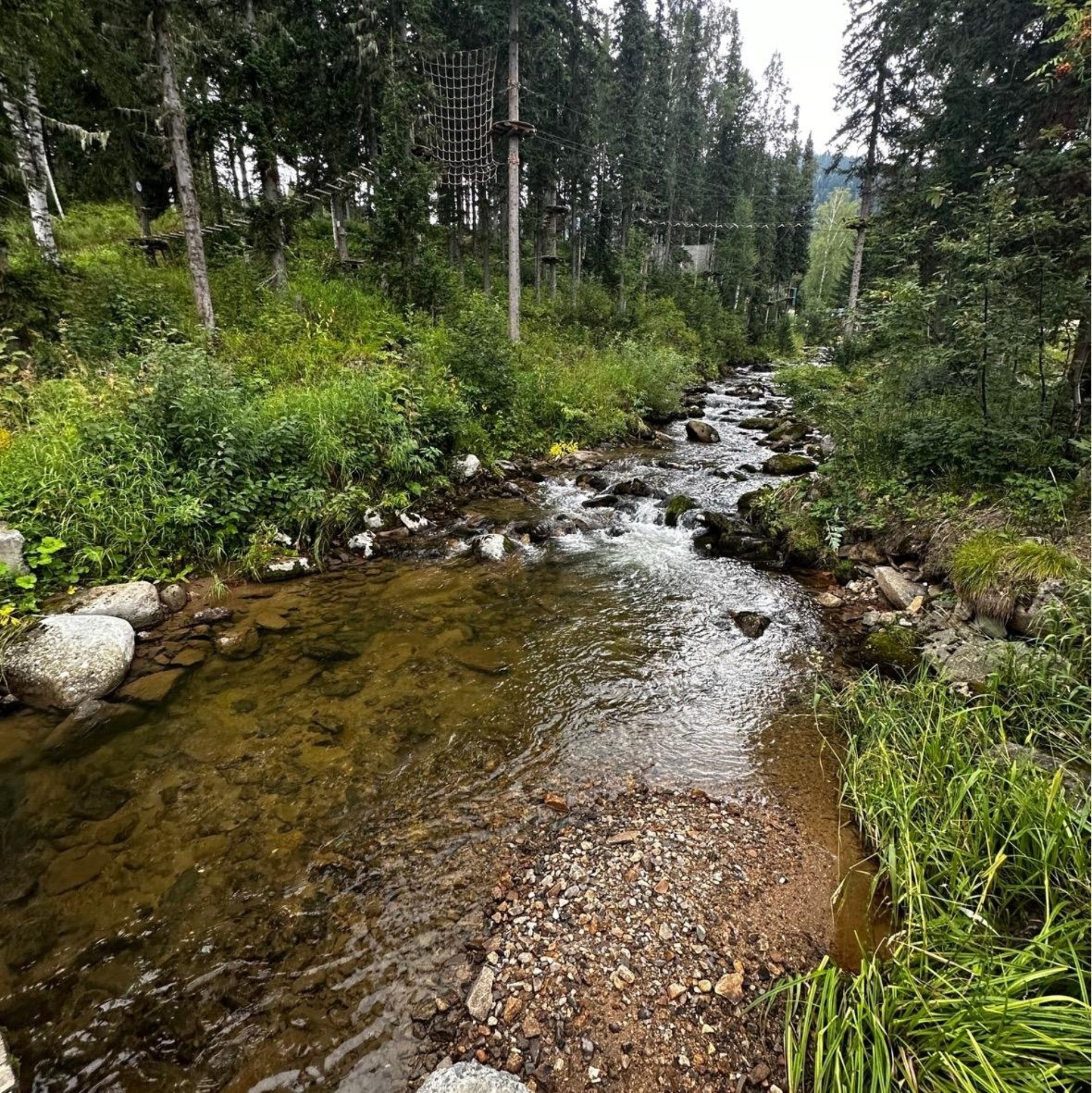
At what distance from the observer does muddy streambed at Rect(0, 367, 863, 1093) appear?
100 inches

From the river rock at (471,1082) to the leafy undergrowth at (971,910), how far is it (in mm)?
1169

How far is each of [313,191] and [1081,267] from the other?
18141mm

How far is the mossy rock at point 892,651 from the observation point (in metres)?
5.26

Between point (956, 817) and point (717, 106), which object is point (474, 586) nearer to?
point (956, 817)

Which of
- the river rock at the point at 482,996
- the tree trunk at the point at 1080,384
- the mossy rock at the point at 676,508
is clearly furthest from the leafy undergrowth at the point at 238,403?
the tree trunk at the point at 1080,384

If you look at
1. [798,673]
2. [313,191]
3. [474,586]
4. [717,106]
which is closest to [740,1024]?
[798,673]

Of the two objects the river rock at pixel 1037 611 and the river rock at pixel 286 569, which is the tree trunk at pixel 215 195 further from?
the river rock at pixel 1037 611

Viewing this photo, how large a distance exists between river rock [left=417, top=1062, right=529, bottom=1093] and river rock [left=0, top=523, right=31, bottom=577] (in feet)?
19.9

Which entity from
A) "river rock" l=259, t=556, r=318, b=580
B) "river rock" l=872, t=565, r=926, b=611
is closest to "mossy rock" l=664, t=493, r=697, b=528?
"river rock" l=872, t=565, r=926, b=611

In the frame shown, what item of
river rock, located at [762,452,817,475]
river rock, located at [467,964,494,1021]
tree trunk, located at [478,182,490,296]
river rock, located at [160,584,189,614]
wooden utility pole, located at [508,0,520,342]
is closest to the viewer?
river rock, located at [467,964,494,1021]

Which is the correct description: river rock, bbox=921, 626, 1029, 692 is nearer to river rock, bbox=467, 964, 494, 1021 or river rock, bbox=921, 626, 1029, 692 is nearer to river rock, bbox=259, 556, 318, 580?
river rock, bbox=467, 964, 494, 1021

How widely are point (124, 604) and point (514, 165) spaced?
16.0m

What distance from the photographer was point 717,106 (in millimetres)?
44781

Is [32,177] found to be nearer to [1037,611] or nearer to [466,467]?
[466,467]
